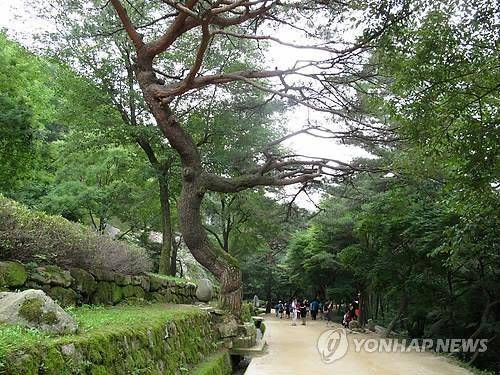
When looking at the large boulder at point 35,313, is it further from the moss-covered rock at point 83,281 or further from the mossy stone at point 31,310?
the moss-covered rock at point 83,281

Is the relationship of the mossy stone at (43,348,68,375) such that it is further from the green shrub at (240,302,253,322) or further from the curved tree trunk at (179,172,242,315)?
the green shrub at (240,302,253,322)

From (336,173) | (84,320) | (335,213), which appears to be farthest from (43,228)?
(335,213)

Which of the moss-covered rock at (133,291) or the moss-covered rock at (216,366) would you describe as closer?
the moss-covered rock at (216,366)

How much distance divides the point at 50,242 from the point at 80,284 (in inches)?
34.5

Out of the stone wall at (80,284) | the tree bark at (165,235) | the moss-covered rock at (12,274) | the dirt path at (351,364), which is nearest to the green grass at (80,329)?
the stone wall at (80,284)

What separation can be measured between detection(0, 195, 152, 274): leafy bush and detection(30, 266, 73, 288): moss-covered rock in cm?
19

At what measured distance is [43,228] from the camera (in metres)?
6.62

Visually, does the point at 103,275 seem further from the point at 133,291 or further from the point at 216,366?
the point at 216,366

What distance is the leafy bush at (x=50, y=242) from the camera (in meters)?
6.01

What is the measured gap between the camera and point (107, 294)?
8.05m

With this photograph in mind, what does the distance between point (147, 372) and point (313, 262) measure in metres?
22.8

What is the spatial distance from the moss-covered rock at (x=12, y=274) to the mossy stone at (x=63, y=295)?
21.6 inches

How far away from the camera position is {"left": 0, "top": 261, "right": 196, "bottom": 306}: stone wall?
18.6 feet

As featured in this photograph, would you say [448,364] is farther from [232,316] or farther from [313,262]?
[313,262]
